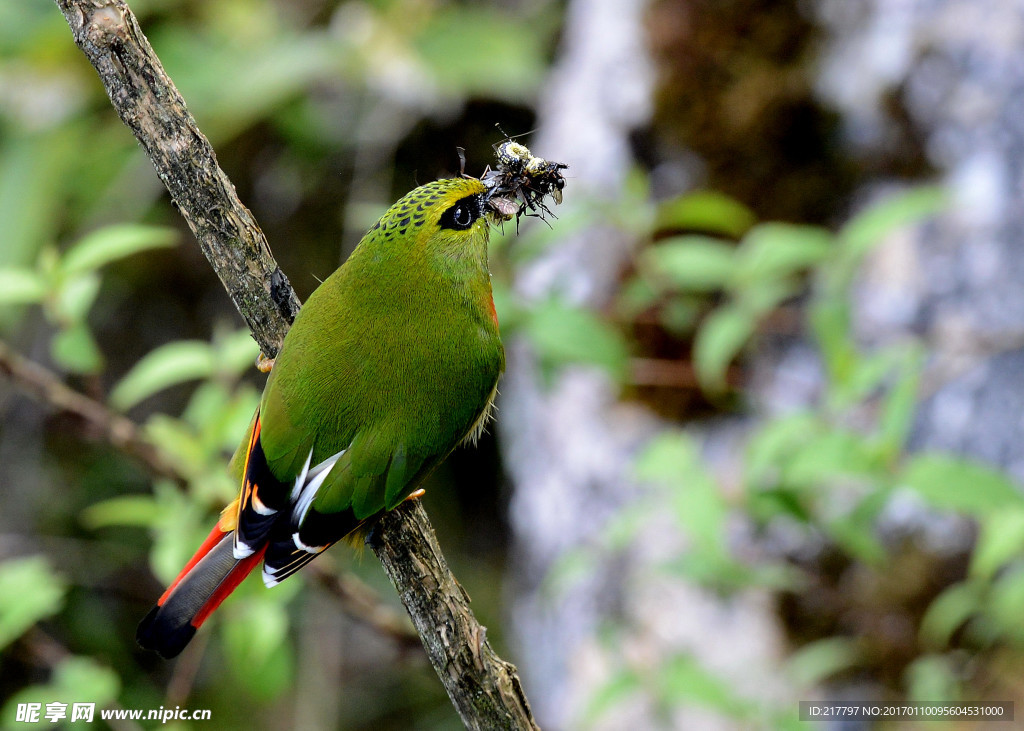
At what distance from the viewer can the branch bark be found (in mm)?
1307

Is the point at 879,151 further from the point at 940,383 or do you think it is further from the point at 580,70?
A: the point at 580,70

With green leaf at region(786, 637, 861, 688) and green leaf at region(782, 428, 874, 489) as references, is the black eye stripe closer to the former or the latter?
green leaf at region(782, 428, 874, 489)

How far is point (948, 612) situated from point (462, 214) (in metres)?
1.86

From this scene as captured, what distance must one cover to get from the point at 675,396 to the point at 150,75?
98.2 inches

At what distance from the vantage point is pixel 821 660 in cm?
267

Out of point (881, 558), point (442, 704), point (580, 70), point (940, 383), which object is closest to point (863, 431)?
point (940, 383)

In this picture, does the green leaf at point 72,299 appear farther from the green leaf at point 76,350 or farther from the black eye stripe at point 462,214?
the black eye stripe at point 462,214

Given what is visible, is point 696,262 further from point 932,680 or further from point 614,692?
point 932,680

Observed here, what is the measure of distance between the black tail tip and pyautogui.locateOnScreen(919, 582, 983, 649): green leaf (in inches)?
79.7

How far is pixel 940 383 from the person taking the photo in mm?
2984

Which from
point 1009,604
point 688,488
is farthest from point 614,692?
point 1009,604

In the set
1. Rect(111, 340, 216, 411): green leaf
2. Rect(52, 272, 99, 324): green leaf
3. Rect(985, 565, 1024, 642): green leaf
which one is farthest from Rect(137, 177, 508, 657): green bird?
Rect(985, 565, 1024, 642): green leaf

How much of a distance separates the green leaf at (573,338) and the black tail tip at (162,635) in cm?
126

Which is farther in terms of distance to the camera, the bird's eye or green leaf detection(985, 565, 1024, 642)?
green leaf detection(985, 565, 1024, 642)
